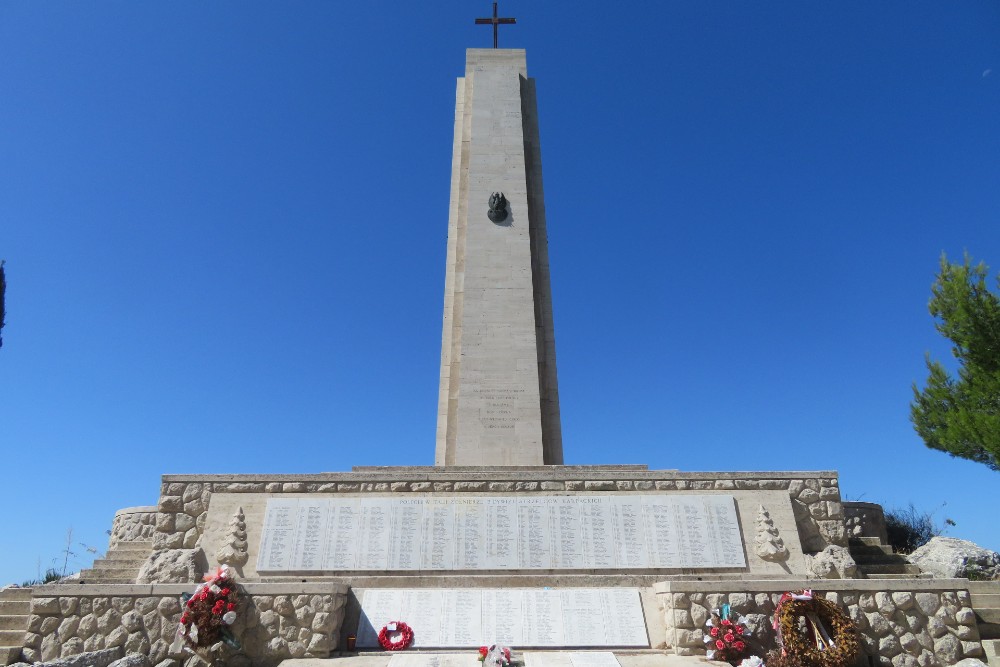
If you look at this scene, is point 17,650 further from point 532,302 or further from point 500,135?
A: point 500,135

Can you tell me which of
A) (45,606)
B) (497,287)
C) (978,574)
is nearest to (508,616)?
(45,606)

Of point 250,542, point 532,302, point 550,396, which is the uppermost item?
point 532,302

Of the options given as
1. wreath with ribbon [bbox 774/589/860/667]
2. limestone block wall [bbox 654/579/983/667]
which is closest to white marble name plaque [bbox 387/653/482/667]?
limestone block wall [bbox 654/579/983/667]

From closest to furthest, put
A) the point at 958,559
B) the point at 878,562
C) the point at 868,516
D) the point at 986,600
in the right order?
the point at 986,600 < the point at 878,562 < the point at 958,559 < the point at 868,516

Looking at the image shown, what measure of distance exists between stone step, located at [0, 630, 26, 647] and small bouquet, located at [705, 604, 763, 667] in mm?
7949

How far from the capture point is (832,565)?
811 centimetres

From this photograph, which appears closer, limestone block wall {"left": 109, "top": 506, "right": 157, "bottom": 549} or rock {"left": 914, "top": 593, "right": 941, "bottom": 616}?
rock {"left": 914, "top": 593, "right": 941, "bottom": 616}

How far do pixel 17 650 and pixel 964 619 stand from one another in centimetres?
1084

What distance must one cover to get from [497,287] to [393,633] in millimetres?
7495

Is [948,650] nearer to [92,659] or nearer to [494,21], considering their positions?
[92,659]

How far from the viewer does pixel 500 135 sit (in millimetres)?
14445

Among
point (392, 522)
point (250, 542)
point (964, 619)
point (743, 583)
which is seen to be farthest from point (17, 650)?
point (964, 619)

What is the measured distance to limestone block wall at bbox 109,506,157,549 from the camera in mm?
9383

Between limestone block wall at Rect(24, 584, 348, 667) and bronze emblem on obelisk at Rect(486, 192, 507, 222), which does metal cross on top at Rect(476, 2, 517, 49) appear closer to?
bronze emblem on obelisk at Rect(486, 192, 507, 222)
